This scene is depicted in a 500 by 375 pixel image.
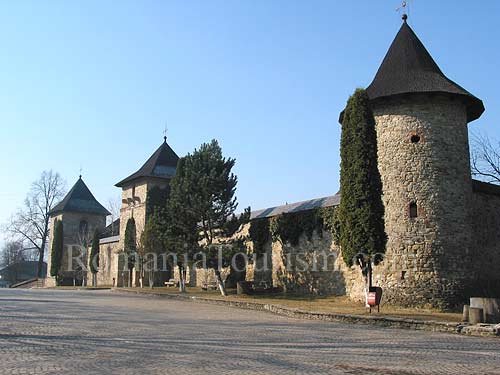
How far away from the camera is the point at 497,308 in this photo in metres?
13.7

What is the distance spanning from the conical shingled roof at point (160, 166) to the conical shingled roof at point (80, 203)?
48.3 feet

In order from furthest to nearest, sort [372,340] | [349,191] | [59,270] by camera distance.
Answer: [59,270] < [349,191] < [372,340]

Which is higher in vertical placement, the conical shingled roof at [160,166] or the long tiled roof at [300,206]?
the conical shingled roof at [160,166]

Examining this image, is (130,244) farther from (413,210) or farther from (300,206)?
(413,210)

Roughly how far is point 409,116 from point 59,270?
134ft

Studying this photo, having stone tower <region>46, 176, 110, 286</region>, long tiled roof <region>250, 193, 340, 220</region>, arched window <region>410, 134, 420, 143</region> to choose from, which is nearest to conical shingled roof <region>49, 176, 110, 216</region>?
stone tower <region>46, 176, 110, 286</region>

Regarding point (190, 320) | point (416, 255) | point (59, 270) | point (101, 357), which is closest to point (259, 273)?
point (416, 255)

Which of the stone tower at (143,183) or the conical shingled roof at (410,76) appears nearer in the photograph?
the conical shingled roof at (410,76)

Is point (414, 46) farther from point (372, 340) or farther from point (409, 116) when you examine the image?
point (372, 340)

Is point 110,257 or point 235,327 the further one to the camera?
point 110,257

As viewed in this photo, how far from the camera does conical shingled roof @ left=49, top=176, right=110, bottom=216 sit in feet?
176

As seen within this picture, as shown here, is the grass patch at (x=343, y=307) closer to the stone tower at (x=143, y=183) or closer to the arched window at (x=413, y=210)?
the arched window at (x=413, y=210)

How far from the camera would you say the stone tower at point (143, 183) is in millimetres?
38312

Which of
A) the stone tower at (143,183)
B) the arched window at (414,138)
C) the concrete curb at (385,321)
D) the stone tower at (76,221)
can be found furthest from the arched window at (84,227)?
the arched window at (414,138)
